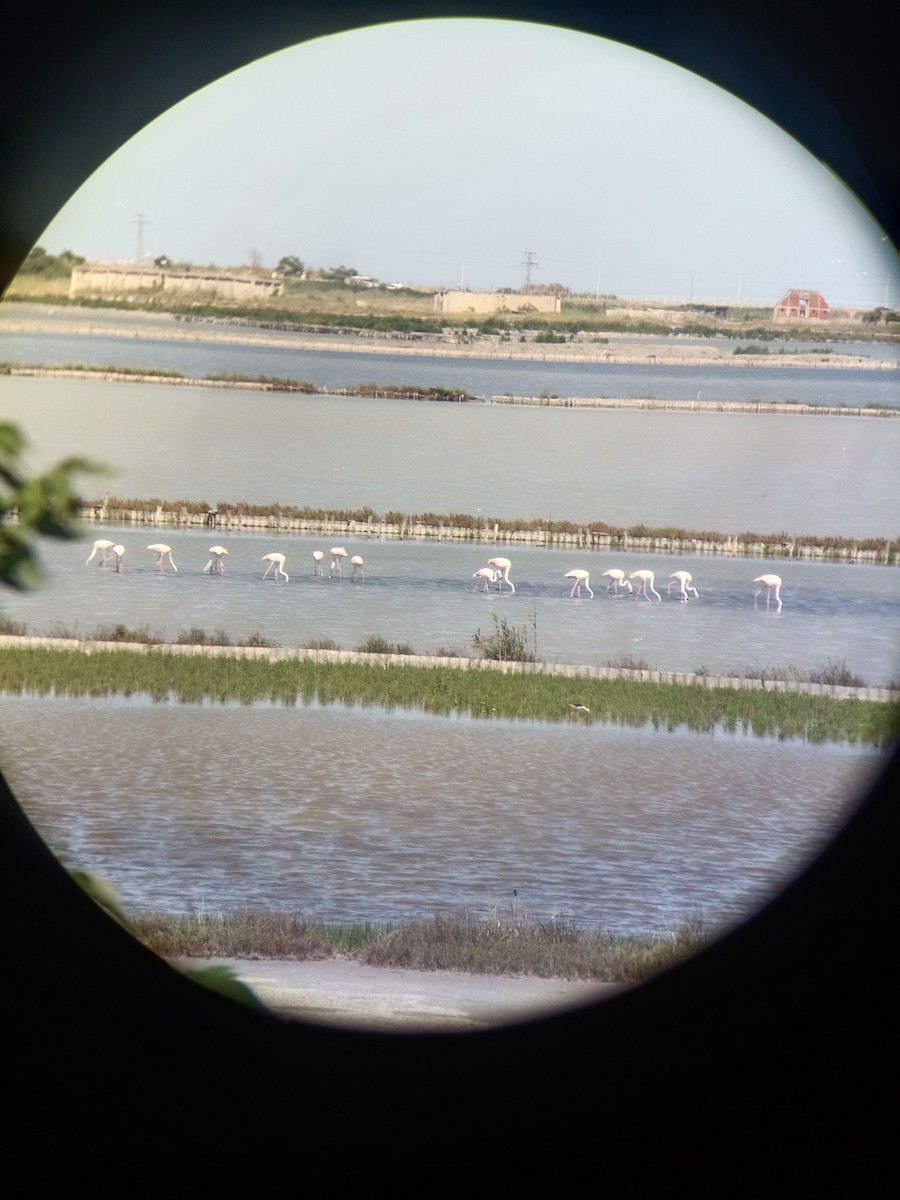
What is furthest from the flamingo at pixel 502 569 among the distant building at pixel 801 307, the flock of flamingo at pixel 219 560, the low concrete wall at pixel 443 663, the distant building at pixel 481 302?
the distant building at pixel 801 307

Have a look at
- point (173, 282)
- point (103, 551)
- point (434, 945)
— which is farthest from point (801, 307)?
point (434, 945)

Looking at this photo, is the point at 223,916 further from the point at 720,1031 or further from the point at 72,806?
the point at 720,1031

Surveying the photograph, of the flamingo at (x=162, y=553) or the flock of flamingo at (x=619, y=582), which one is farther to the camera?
the flamingo at (x=162, y=553)

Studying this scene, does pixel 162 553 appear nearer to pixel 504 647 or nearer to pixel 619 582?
pixel 619 582

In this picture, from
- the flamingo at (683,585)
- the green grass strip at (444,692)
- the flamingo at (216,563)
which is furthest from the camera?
the flamingo at (216,563)

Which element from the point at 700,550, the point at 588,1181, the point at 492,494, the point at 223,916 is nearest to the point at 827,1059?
the point at 588,1181

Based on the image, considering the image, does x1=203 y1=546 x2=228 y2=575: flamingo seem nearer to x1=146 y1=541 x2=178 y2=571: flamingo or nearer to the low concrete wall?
x1=146 y1=541 x2=178 y2=571: flamingo

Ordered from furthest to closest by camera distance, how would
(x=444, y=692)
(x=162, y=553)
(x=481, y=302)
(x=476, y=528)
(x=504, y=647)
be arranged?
1. (x=481, y=302)
2. (x=476, y=528)
3. (x=162, y=553)
4. (x=504, y=647)
5. (x=444, y=692)

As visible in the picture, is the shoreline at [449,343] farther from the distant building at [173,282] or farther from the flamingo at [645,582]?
the flamingo at [645,582]
